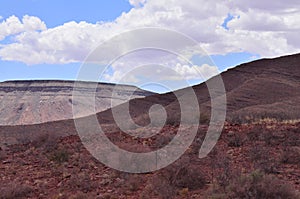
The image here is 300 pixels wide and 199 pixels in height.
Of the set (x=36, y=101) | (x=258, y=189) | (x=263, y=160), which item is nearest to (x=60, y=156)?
(x=263, y=160)

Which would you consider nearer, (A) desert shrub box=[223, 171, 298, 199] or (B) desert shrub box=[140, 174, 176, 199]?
(A) desert shrub box=[223, 171, 298, 199]

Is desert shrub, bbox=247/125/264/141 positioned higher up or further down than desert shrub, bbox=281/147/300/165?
higher up

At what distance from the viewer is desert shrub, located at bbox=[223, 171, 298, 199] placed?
331 inches

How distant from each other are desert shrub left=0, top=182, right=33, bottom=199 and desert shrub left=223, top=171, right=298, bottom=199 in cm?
507

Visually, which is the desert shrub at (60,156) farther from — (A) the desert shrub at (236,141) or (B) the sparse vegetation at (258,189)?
(B) the sparse vegetation at (258,189)

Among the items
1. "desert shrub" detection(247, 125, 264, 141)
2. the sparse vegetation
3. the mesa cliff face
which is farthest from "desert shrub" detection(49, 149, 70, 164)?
the mesa cliff face

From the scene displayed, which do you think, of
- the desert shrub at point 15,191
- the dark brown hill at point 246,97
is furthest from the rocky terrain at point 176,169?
the dark brown hill at point 246,97

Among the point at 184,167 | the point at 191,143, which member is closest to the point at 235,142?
the point at 191,143

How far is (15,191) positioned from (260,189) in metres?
5.79

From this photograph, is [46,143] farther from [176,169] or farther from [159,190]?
[159,190]

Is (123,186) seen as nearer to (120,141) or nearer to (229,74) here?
(120,141)

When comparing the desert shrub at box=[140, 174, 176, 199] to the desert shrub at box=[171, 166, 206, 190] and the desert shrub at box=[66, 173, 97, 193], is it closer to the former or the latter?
the desert shrub at box=[171, 166, 206, 190]

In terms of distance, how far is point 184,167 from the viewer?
1120 cm

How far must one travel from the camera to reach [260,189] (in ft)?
28.0
